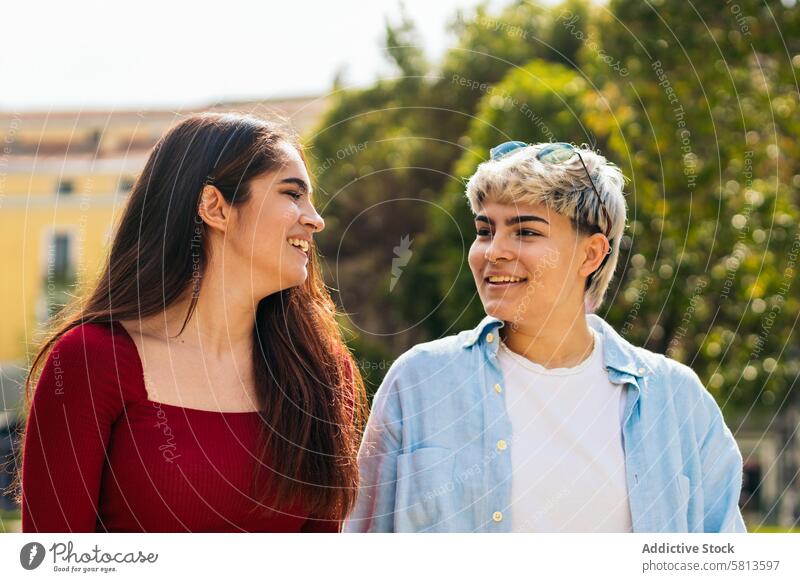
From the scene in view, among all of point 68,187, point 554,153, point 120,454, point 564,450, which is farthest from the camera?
point 68,187

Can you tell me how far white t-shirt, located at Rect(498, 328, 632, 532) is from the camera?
3014 millimetres

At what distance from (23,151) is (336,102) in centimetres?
516

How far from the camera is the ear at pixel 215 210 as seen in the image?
10.1 feet

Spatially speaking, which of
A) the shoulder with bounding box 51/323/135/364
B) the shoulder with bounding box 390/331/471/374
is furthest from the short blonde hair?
the shoulder with bounding box 51/323/135/364

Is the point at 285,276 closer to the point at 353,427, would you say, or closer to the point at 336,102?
the point at 353,427

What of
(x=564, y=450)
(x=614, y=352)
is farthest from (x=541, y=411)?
(x=614, y=352)

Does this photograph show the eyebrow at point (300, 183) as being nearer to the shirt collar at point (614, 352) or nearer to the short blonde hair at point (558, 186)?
the short blonde hair at point (558, 186)

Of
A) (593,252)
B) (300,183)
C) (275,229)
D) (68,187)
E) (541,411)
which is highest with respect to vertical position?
(300,183)

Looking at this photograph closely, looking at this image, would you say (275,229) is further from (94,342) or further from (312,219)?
(94,342)

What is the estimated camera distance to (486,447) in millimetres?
3043

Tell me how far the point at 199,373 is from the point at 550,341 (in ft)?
3.24

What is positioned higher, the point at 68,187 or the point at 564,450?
the point at 564,450

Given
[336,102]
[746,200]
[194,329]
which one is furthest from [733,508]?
[336,102]
